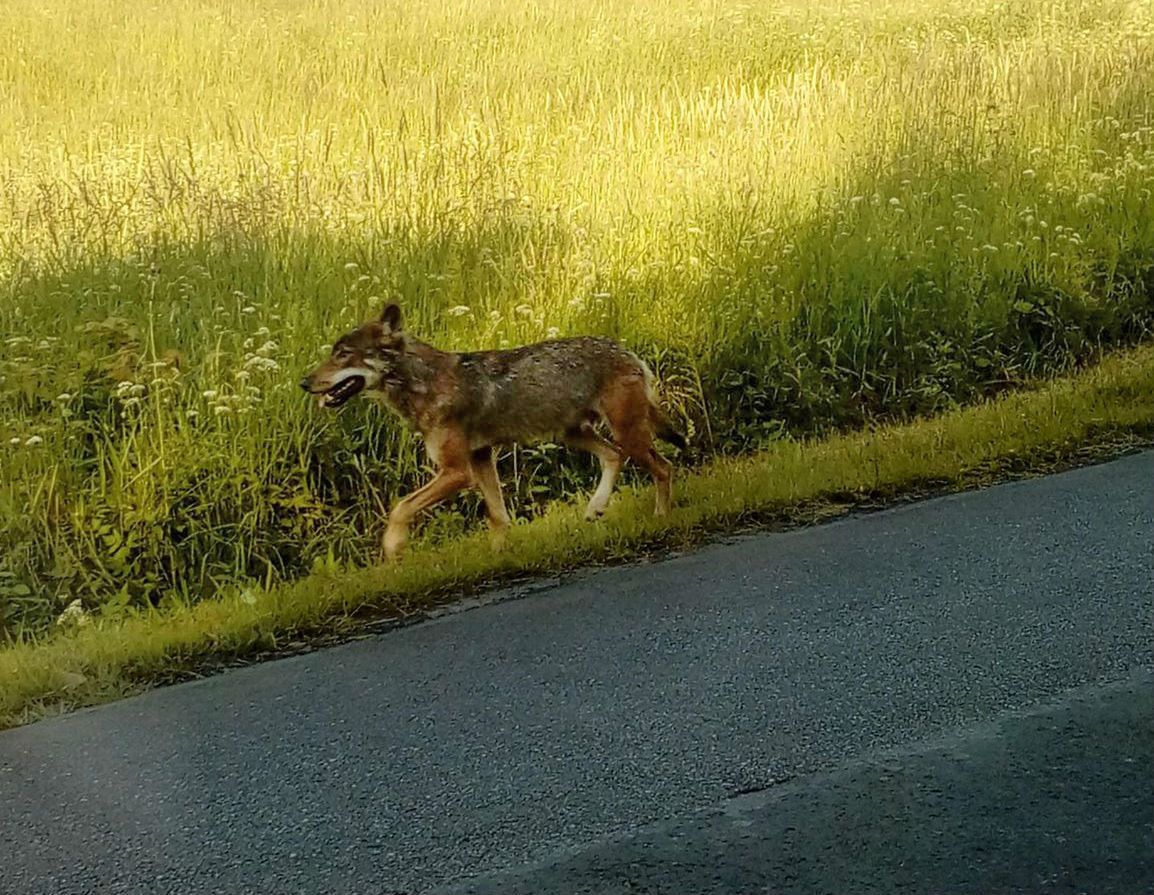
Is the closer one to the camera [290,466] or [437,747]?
[437,747]

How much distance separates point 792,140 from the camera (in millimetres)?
10250

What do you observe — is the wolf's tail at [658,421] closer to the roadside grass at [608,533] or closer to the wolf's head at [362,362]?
the roadside grass at [608,533]

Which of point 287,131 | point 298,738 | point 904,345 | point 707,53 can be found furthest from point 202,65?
point 298,738

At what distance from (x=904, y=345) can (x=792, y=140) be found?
242 cm

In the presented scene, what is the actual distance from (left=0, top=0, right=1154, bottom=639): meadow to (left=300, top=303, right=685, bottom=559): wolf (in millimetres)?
353

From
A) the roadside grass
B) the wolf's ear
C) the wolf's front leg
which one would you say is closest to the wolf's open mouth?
the wolf's ear

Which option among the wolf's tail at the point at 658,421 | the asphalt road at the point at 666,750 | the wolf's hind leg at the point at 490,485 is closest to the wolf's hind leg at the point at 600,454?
the wolf's tail at the point at 658,421

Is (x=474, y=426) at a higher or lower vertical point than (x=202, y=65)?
lower

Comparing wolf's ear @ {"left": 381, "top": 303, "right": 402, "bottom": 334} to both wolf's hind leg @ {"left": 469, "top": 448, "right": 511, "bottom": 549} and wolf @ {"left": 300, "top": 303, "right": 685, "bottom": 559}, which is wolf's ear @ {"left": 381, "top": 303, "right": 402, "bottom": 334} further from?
wolf's hind leg @ {"left": 469, "top": 448, "right": 511, "bottom": 549}

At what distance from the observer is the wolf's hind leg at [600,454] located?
6.48 metres

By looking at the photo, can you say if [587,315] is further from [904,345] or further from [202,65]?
[202,65]

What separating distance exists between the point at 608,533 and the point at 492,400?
75cm

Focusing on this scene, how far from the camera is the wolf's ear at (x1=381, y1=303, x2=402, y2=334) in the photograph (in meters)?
6.21

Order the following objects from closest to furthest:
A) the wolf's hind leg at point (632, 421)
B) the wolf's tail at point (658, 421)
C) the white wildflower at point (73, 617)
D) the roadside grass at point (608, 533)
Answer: the roadside grass at point (608, 533)
the white wildflower at point (73, 617)
the wolf's hind leg at point (632, 421)
the wolf's tail at point (658, 421)
